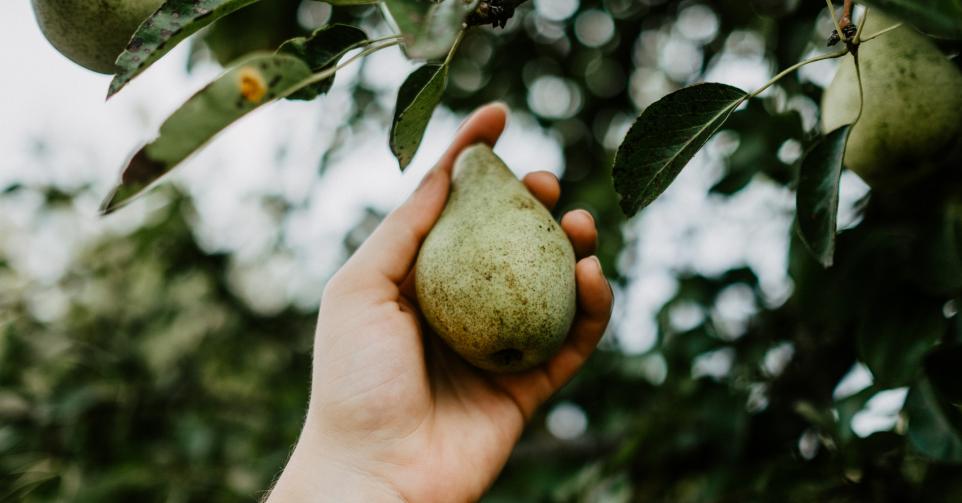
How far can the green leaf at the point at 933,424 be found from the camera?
1091mm

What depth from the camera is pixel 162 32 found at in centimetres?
74

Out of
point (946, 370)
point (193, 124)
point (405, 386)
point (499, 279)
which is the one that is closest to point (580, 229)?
point (499, 279)

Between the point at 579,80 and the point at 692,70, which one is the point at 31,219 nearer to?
the point at 579,80

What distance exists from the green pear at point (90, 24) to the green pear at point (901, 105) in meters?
1.11

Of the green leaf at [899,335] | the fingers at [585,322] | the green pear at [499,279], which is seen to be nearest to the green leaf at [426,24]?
the green pear at [499,279]

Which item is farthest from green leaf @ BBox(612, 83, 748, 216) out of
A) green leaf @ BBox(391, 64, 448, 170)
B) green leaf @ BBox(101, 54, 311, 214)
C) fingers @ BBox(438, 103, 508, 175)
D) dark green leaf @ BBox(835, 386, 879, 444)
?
dark green leaf @ BBox(835, 386, 879, 444)

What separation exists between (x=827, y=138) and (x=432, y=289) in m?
0.67

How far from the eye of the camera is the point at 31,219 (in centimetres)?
355

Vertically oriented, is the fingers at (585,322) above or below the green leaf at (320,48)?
below

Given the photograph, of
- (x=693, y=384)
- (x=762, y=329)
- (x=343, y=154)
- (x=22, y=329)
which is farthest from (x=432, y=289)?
(x=22, y=329)

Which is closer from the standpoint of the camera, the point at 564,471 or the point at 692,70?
the point at 564,471

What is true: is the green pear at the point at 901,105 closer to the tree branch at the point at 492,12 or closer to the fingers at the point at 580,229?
the fingers at the point at 580,229

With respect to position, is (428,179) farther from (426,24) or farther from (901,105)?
(901,105)

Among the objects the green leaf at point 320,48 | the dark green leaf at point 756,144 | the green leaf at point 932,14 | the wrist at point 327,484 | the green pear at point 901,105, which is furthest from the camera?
the dark green leaf at point 756,144
